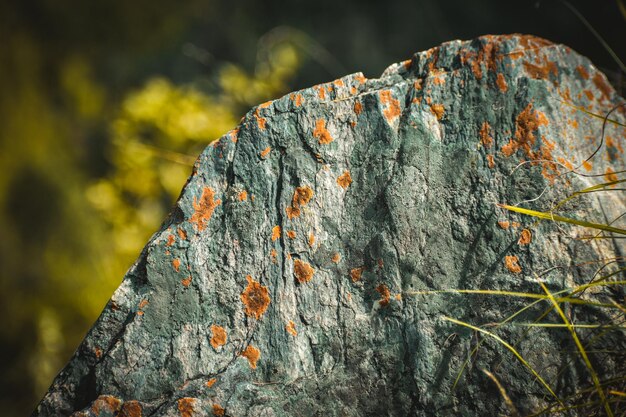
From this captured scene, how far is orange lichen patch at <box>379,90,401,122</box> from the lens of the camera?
1867 millimetres

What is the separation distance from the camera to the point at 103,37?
5367 mm

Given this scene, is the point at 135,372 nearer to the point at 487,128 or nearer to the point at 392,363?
the point at 392,363

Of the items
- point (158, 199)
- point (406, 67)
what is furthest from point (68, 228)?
point (406, 67)

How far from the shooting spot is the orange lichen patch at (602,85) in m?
1.94

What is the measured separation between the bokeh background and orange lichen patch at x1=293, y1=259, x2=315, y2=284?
113 inches

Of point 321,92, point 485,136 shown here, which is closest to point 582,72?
point 485,136

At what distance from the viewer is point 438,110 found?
184 centimetres

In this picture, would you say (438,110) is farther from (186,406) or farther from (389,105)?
(186,406)

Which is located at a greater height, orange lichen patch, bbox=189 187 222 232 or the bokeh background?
the bokeh background

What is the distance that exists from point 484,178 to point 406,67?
0.60 metres

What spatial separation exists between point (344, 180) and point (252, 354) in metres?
0.69

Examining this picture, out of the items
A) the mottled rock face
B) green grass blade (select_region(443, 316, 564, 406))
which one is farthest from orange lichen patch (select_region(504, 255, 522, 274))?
green grass blade (select_region(443, 316, 564, 406))

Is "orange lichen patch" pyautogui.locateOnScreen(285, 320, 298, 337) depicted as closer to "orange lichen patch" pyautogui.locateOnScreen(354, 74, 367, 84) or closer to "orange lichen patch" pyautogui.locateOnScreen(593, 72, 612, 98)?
"orange lichen patch" pyautogui.locateOnScreen(354, 74, 367, 84)

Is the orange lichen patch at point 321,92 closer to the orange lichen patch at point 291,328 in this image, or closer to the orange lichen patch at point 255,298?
the orange lichen patch at point 255,298
